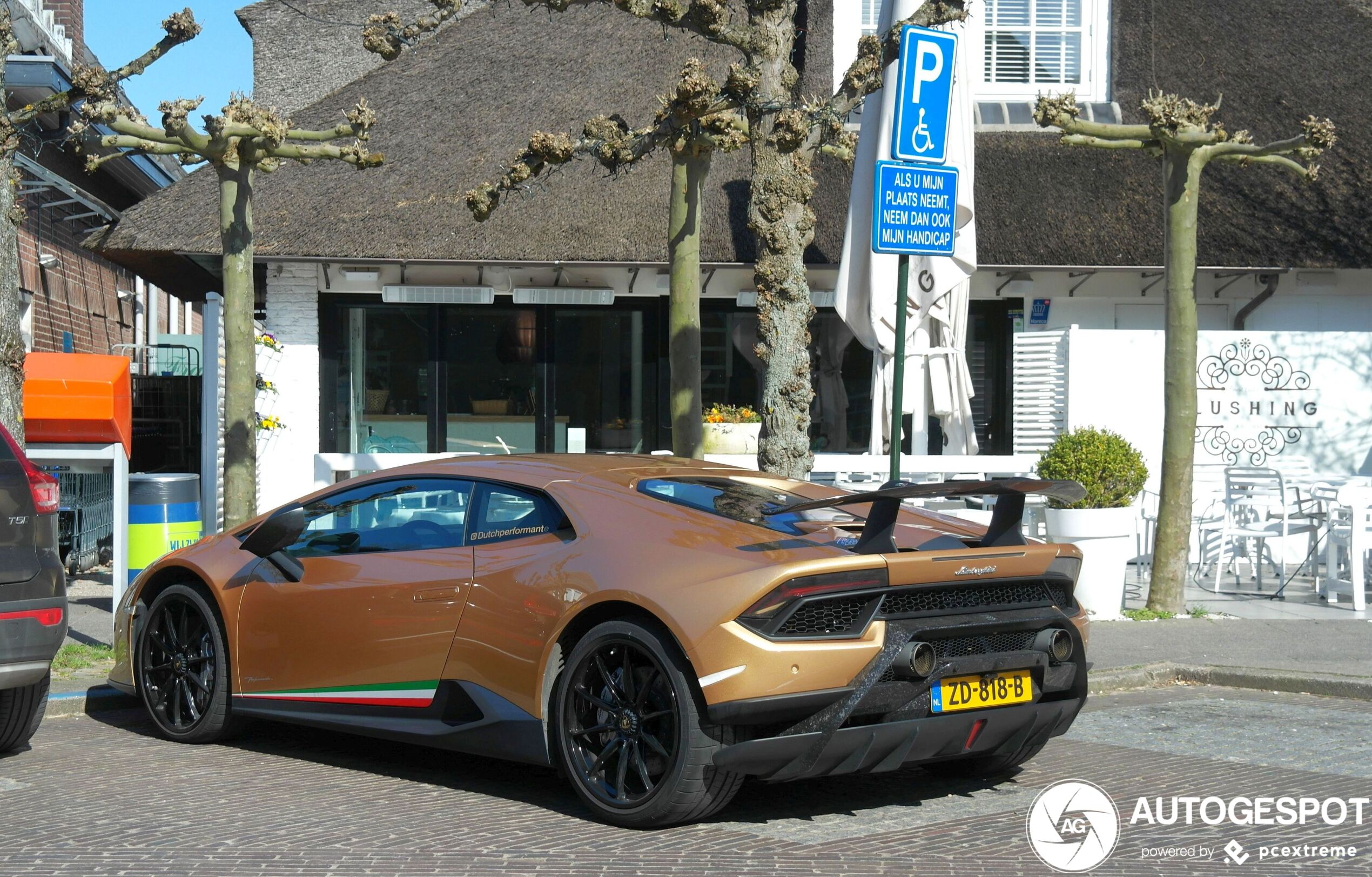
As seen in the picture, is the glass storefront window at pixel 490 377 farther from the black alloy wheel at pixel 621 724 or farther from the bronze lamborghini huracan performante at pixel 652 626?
the black alloy wheel at pixel 621 724

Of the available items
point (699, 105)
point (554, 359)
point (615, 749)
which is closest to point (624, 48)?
point (554, 359)

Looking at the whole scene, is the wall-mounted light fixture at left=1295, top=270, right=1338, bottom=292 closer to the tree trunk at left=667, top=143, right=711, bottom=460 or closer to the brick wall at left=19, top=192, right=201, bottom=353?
the tree trunk at left=667, top=143, right=711, bottom=460

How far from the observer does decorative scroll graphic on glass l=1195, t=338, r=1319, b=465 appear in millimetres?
12812

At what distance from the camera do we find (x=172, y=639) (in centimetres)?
676

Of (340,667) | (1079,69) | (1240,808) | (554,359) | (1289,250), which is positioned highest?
(1079,69)

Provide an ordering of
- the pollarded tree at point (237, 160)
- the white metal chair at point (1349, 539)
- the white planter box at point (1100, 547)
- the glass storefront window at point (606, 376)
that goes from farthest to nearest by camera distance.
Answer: the glass storefront window at point (606, 376)
the white metal chair at point (1349, 539)
the white planter box at point (1100, 547)
the pollarded tree at point (237, 160)

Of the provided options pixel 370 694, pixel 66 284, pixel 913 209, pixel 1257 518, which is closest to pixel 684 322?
pixel 913 209

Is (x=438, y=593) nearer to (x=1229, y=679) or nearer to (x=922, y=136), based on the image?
(x=922, y=136)

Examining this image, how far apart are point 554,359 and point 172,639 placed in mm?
9392

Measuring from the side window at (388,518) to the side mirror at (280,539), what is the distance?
7cm

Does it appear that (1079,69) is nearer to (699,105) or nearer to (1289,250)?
(1289,250)

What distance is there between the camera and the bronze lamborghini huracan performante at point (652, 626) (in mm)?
4766

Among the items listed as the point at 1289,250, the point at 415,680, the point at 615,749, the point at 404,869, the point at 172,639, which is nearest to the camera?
the point at 404,869

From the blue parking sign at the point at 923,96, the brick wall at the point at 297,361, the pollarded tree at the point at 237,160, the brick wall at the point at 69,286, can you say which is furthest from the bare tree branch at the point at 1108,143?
the brick wall at the point at 69,286
